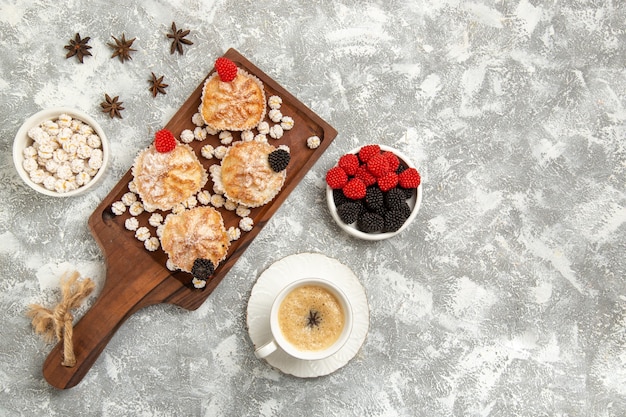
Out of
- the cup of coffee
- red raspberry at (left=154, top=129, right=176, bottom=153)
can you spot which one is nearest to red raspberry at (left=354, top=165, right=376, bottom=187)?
the cup of coffee

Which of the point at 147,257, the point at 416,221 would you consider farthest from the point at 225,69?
the point at 416,221

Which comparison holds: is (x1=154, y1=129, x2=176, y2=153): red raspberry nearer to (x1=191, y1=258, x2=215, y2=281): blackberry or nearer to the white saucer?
(x1=191, y1=258, x2=215, y2=281): blackberry

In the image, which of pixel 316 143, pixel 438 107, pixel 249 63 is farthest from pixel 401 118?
pixel 249 63

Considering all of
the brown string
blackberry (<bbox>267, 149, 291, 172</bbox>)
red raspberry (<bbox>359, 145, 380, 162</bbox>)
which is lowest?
the brown string

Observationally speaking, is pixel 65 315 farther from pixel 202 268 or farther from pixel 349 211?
pixel 349 211

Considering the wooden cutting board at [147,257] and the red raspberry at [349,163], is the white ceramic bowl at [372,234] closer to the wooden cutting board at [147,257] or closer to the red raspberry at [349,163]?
the red raspberry at [349,163]

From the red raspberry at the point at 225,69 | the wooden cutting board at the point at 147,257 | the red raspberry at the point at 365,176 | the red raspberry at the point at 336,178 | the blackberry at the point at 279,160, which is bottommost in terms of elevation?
the wooden cutting board at the point at 147,257

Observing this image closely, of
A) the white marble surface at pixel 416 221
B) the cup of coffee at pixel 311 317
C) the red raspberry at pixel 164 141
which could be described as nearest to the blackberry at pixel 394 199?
the white marble surface at pixel 416 221
